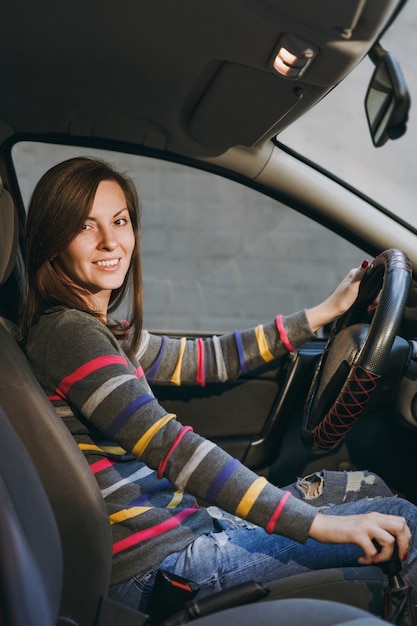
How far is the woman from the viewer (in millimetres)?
1354

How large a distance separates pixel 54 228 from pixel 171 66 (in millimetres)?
392

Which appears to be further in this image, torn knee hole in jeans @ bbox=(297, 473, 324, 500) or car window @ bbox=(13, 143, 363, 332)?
car window @ bbox=(13, 143, 363, 332)

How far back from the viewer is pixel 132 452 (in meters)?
1.40

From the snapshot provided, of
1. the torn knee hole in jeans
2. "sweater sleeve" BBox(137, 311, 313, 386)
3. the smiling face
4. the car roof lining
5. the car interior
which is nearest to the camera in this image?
the car interior

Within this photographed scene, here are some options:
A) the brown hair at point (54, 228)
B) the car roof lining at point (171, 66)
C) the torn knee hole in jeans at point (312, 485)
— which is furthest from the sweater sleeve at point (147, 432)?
the car roof lining at point (171, 66)

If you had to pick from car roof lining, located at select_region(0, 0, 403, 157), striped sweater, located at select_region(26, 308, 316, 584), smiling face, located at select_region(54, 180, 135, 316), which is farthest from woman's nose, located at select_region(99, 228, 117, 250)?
car roof lining, located at select_region(0, 0, 403, 157)

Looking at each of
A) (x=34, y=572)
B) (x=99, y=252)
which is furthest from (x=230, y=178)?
(x=34, y=572)

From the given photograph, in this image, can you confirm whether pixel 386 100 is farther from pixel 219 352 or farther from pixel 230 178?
pixel 219 352

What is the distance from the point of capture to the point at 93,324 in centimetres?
151

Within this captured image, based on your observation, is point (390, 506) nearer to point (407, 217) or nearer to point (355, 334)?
point (355, 334)

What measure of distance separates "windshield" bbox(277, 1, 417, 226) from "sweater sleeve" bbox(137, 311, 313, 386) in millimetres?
355

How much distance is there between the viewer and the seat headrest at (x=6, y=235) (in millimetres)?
1508

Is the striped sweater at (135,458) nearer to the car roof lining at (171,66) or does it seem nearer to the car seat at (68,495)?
the car seat at (68,495)

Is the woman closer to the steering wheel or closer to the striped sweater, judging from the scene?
the striped sweater
